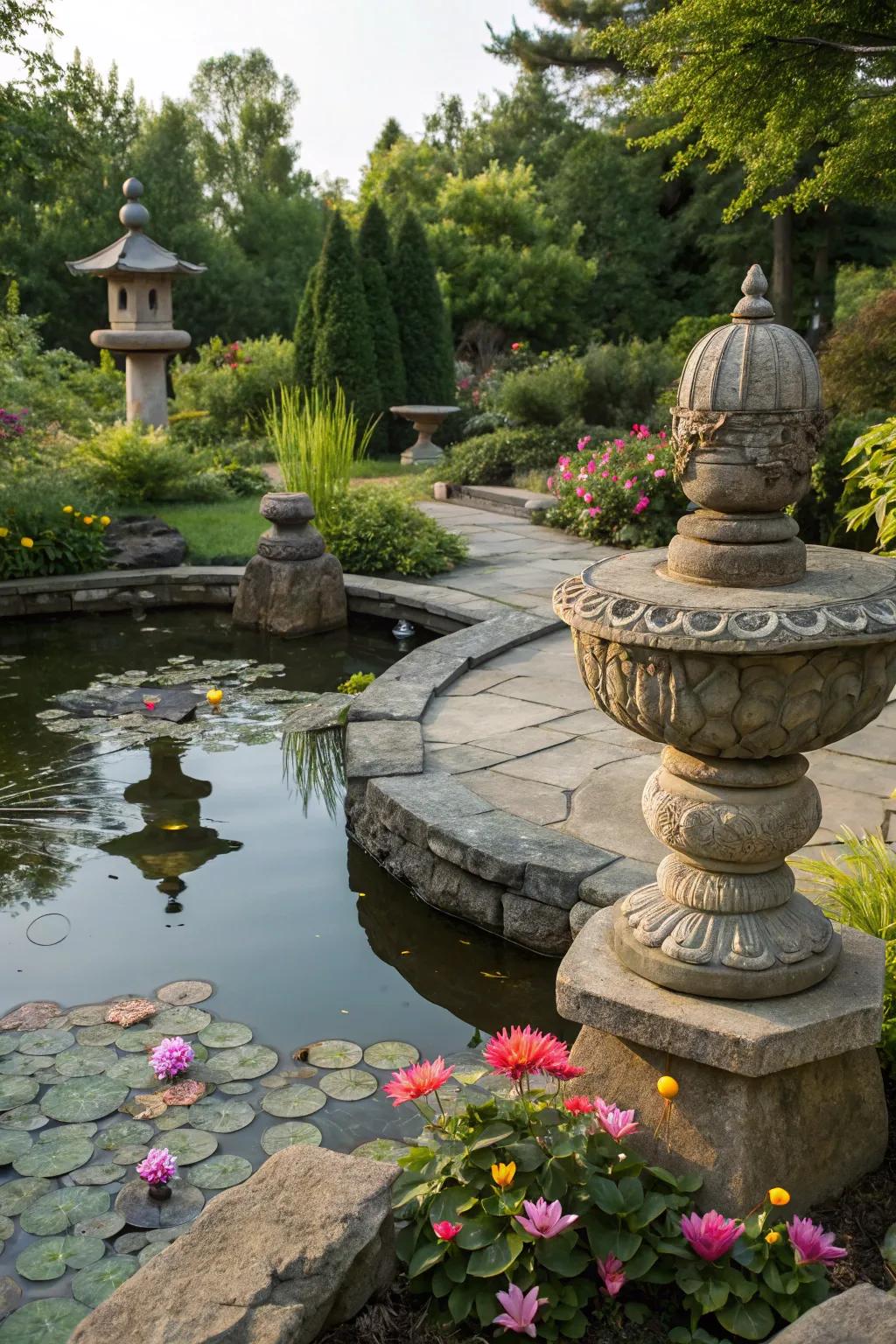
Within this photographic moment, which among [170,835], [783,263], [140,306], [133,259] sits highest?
[783,263]

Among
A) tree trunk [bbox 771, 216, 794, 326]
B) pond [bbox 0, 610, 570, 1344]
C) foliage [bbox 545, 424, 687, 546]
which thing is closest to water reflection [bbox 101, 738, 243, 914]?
pond [bbox 0, 610, 570, 1344]

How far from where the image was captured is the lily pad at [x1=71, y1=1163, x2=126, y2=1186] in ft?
8.55

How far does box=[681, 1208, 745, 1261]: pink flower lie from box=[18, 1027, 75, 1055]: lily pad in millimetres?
1751

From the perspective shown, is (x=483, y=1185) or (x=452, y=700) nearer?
(x=483, y=1185)

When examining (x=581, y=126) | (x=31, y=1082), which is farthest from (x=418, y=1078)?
(x=581, y=126)

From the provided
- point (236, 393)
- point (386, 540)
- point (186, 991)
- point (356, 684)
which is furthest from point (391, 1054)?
point (236, 393)

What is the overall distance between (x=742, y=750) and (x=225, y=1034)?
1.70 m

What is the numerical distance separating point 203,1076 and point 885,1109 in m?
1.61

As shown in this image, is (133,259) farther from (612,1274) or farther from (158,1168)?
(612,1274)

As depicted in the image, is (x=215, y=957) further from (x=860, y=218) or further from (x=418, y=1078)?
(x=860, y=218)

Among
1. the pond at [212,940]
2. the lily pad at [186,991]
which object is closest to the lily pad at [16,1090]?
the pond at [212,940]

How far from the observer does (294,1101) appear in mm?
2889

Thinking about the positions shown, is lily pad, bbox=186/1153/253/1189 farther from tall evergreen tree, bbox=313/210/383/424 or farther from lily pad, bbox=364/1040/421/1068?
tall evergreen tree, bbox=313/210/383/424

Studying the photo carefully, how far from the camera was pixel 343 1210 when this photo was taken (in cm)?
205
